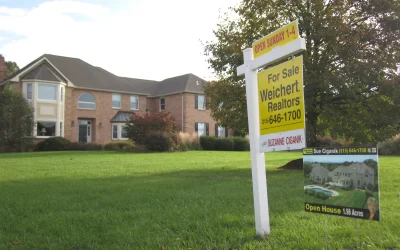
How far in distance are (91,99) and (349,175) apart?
34.4 m

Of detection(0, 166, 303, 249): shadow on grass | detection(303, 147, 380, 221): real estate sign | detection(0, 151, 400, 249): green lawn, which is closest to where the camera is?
detection(303, 147, 380, 221): real estate sign

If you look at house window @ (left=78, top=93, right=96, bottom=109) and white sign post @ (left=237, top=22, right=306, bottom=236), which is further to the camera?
Answer: house window @ (left=78, top=93, right=96, bottom=109)

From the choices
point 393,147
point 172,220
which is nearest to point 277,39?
point 172,220

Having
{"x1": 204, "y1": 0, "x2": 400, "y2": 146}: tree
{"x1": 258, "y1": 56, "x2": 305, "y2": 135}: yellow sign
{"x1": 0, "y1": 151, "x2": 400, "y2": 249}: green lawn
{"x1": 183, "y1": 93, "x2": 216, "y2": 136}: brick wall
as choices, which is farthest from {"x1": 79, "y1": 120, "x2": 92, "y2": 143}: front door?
{"x1": 258, "y1": 56, "x2": 305, "y2": 135}: yellow sign

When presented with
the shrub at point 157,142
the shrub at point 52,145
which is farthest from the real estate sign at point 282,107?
the shrub at point 52,145

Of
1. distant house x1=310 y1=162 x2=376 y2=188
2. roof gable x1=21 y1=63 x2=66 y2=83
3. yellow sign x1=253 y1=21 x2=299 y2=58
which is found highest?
roof gable x1=21 y1=63 x2=66 y2=83

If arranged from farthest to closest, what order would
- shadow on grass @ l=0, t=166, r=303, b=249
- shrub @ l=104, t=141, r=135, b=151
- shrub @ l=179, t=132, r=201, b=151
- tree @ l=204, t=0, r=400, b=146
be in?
shrub @ l=179, t=132, r=201, b=151 → shrub @ l=104, t=141, r=135, b=151 → tree @ l=204, t=0, r=400, b=146 → shadow on grass @ l=0, t=166, r=303, b=249

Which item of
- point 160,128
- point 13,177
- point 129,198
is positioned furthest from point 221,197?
point 160,128

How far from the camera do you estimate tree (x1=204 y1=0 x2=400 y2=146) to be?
1132cm

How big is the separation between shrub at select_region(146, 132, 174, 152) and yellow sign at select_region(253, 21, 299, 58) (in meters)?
23.0

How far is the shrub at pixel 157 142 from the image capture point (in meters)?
27.5

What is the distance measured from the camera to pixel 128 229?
4.98 metres

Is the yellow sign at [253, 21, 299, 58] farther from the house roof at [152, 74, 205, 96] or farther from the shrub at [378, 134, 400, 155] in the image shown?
the house roof at [152, 74, 205, 96]

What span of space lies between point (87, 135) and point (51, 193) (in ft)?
95.7
